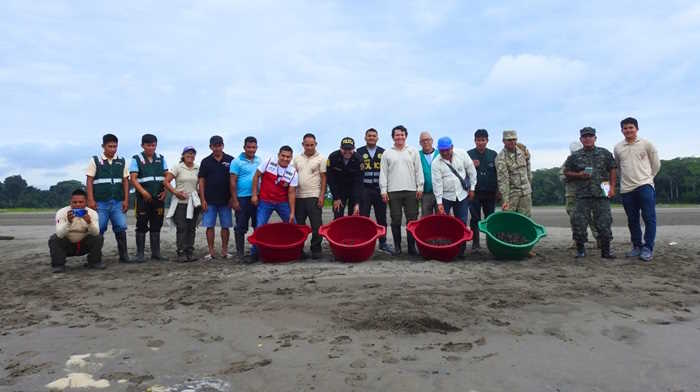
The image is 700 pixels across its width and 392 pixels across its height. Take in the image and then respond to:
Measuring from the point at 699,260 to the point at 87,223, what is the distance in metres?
8.23

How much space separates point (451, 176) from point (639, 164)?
8.28 feet

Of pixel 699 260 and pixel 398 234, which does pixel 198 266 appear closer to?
pixel 398 234

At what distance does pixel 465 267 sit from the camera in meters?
5.72

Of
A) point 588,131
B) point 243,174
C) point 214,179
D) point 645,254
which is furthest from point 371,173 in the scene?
point 645,254

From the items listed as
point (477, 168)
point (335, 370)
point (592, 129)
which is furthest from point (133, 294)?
point (592, 129)

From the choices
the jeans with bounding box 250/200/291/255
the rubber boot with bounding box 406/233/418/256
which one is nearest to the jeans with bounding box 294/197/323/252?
the jeans with bounding box 250/200/291/255

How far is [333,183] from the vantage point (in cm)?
685

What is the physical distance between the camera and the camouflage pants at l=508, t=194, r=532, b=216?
22.4 feet

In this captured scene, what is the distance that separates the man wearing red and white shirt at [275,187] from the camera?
6.54 metres

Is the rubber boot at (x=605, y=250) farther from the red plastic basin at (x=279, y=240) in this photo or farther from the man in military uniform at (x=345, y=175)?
the red plastic basin at (x=279, y=240)

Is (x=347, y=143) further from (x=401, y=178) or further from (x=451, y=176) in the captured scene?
(x=451, y=176)

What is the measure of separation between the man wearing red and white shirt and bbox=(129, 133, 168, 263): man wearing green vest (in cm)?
141

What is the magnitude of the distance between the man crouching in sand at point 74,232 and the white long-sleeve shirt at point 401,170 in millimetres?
3943

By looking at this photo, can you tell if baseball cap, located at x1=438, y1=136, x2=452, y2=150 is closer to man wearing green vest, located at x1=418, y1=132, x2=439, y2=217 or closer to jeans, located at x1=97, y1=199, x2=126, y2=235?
man wearing green vest, located at x1=418, y1=132, x2=439, y2=217
